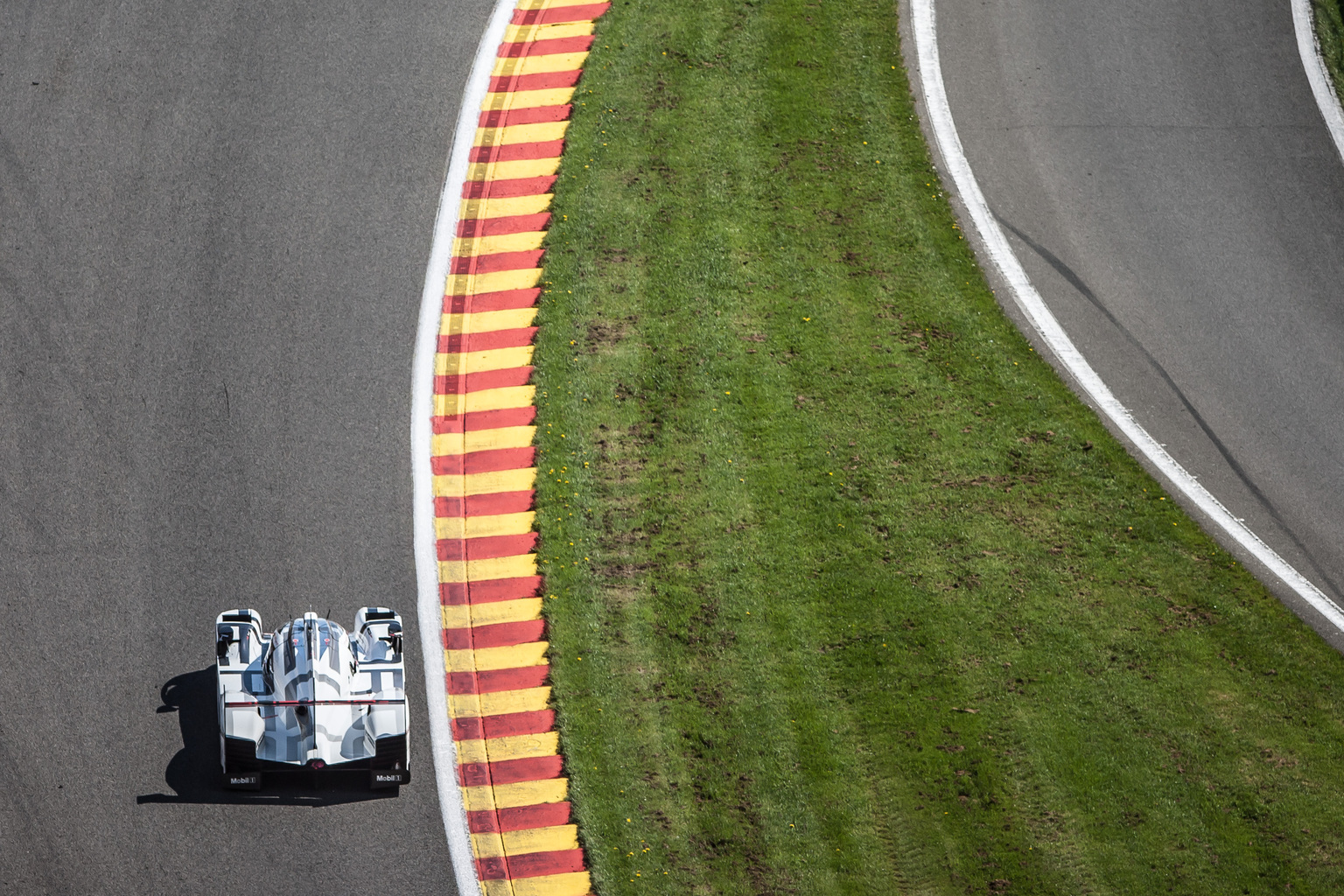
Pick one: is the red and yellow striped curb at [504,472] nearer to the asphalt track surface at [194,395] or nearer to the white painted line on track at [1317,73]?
the asphalt track surface at [194,395]

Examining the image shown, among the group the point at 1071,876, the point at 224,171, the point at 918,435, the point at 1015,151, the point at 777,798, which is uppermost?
the point at 224,171

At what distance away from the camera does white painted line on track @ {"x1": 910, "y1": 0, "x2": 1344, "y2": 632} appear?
607 inches

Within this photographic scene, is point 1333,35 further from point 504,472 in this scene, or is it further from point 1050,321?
point 504,472

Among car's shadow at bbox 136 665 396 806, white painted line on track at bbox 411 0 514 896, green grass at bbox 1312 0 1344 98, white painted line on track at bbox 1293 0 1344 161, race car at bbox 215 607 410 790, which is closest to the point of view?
race car at bbox 215 607 410 790

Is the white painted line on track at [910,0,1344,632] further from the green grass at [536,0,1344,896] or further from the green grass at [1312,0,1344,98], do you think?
the green grass at [536,0,1344,896]

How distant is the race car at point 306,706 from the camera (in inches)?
512

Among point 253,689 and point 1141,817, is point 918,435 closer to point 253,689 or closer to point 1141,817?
point 1141,817

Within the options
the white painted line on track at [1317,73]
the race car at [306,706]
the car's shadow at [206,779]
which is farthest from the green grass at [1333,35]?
the car's shadow at [206,779]

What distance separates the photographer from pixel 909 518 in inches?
610

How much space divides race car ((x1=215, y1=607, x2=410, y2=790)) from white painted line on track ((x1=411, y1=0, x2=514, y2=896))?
0.76 meters

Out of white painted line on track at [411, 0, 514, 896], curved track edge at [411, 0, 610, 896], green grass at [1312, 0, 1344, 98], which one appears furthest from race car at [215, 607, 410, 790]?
green grass at [1312, 0, 1344, 98]

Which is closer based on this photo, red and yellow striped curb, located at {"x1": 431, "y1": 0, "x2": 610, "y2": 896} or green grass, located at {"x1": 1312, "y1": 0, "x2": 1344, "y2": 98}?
red and yellow striped curb, located at {"x1": 431, "y1": 0, "x2": 610, "y2": 896}

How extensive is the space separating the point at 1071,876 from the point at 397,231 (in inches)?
477

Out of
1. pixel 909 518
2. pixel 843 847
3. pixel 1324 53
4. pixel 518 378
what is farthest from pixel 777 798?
pixel 1324 53
